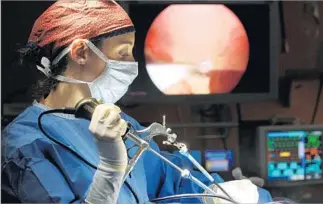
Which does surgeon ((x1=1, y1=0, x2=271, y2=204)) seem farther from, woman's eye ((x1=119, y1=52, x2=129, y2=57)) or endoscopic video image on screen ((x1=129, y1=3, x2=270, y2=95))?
endoscopic video image on screen ((x1=129, y1=3, x2=270, y2=95))

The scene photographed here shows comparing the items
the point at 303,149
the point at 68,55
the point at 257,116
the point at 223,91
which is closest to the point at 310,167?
the point at 303,149

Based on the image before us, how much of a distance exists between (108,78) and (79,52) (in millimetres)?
103

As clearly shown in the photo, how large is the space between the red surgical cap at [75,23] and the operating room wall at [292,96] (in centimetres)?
31

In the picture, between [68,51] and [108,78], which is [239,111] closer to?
[108,78]

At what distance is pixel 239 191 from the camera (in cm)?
145

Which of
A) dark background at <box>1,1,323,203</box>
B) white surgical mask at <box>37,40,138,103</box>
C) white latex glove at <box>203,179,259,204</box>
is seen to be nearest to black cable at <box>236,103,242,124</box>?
dark background at <box>1,1,323,203</box>

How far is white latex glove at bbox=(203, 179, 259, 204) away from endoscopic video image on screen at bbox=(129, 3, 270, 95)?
0.28 m

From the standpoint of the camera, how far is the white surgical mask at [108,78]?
132 cm

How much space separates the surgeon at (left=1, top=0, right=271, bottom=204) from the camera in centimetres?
Result: 129

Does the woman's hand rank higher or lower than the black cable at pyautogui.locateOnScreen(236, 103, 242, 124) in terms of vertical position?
higher

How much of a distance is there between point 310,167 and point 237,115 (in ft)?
0.94

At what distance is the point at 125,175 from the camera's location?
1.27 meters

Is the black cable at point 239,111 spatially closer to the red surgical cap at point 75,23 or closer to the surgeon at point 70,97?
the surgeon at point 70,97

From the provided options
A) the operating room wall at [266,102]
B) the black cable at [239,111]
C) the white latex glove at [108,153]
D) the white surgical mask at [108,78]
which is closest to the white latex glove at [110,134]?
the white latex glove at [108,153]
